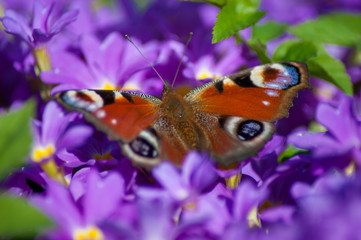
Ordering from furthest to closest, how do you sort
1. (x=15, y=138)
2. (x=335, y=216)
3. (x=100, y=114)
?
(x=100, y=114) < (x=15, y=138) < (x=335, y=216)

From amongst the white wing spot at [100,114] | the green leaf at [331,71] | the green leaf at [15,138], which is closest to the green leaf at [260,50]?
the green leaf at [331,71]

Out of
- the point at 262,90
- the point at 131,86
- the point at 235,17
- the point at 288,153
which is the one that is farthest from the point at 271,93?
the point at 131,86

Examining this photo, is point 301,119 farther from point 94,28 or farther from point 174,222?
point 94,28

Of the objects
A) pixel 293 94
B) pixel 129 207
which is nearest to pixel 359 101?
pixel 293 94

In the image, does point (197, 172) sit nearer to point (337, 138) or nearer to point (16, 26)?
point (337, 138)

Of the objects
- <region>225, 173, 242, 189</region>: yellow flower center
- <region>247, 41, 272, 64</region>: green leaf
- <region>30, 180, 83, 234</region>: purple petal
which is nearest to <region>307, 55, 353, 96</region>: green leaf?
<region>247, 41, 272, 64</region>: green leaf

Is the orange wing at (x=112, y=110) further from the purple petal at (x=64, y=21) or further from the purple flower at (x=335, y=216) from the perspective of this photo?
the purple flower at (x=335, y=216)
